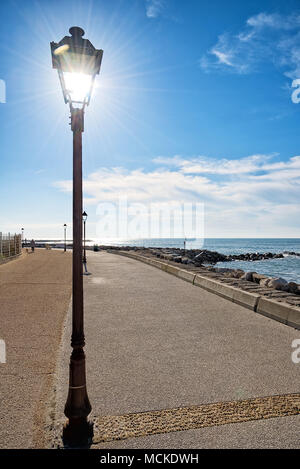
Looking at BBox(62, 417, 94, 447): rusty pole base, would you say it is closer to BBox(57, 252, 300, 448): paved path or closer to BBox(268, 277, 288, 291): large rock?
BBox(57, 252, 300, 448): paved path

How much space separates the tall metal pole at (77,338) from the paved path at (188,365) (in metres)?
0.32

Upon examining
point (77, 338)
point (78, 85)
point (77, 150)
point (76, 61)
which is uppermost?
point (76, 61)

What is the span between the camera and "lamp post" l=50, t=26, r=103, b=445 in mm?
3320

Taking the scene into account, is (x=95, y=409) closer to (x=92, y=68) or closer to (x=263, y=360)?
(x=263, y=360)

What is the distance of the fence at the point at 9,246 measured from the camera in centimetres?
2721

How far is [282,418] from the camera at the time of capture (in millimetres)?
3566

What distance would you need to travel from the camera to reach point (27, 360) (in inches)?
206

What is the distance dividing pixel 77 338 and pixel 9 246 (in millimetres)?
28008

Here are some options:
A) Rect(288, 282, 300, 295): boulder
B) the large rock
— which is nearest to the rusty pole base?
the large rock
